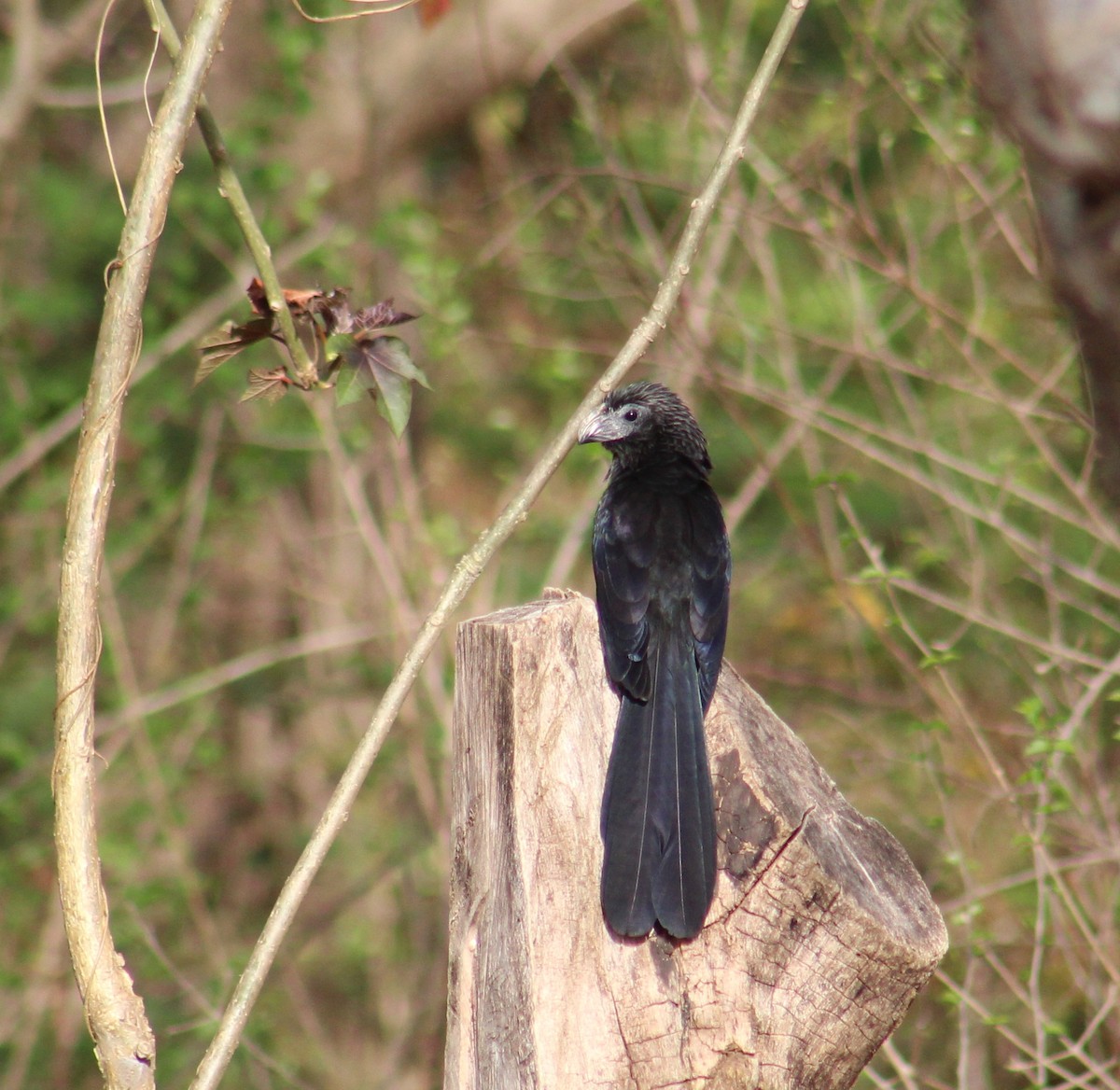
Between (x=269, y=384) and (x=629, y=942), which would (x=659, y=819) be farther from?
(x=269, y=384)

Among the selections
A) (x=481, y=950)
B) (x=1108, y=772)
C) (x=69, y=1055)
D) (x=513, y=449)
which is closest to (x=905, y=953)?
(x=481, y=950)

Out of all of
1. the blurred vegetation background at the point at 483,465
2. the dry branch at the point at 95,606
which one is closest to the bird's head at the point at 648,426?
the blurred vegetation background at the point at 483,465

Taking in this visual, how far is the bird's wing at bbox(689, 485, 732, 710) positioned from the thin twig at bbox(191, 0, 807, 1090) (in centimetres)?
56

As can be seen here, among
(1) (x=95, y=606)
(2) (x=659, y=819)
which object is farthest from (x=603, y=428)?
(1) (x=95, y=606)

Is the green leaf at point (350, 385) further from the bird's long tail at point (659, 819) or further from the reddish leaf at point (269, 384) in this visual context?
the bird's long tail at point (659, 819)

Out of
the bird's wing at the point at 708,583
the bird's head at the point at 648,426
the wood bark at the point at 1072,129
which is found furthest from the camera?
the bird's head at the point at 648,426

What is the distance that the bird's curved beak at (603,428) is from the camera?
3395 millimetres

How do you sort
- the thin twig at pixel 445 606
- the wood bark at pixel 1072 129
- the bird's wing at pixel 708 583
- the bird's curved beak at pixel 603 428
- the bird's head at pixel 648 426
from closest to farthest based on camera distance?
the wood bark at pixel 1072 129, the thin twig at pixel 445 606, the bird's wing at pixel 708 583, the bird's curved beak at pixel 603 428, the bird's head at pixel 648 426

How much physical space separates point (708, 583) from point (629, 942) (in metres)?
1.23

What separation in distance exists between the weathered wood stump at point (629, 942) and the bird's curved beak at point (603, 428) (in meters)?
1.20

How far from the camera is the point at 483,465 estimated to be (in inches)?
312

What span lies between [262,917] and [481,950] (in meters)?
5.79

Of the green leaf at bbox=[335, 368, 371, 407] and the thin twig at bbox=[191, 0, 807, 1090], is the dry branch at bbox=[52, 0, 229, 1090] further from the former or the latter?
the green leaf at bbox=[335, 368, 371, 407]

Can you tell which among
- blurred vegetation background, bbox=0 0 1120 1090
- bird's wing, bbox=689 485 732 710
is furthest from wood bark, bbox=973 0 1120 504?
blurred vegetation background, bbox=0 0 1120 1090
